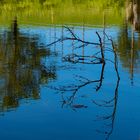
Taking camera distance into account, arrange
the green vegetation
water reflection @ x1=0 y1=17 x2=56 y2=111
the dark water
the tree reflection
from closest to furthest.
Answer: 1. the dark water
2. water reflection @ x1=0 y1=17 x2=56 y2=111
3. the tree reflection
4. the green vegetation

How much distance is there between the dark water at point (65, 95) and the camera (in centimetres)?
1268

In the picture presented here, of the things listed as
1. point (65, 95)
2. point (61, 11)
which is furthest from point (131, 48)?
point (61, 11)

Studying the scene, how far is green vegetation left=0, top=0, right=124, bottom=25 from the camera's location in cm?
4431

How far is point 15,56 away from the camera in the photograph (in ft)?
77.5

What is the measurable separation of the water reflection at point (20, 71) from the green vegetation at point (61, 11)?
13.8 metres

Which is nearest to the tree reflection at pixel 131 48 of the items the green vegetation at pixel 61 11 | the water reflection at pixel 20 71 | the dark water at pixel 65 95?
the dark water at pixel 65 95

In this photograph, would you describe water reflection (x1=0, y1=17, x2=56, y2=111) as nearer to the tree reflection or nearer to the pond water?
the pond water

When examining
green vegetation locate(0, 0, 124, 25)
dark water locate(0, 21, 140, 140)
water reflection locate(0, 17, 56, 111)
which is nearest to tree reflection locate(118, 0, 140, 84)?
dark water locate(0, 21, 140, 140)

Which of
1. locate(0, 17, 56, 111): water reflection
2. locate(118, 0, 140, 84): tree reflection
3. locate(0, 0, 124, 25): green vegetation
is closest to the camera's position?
locate(0, 17, 56, 111): water reflection

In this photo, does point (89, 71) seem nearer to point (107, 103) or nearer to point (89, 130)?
point (107, 103)

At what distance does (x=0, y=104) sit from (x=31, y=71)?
503cm

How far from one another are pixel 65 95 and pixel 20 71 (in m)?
3.97

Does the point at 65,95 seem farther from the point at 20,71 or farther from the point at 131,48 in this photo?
the point at 131,48

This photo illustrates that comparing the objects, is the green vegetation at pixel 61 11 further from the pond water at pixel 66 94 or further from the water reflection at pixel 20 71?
the pond water at pixel 66 94
